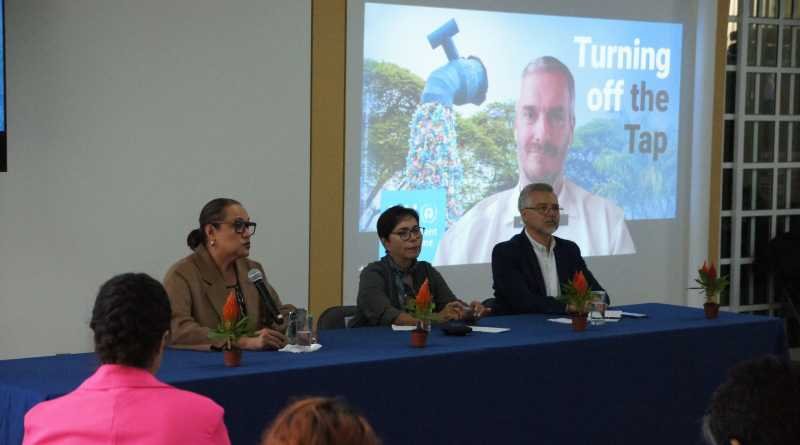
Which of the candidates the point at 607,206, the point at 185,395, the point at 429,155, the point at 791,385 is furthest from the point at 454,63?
the point at 791,385

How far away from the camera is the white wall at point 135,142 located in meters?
5.39

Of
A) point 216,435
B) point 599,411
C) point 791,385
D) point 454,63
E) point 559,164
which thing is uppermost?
point 454,63

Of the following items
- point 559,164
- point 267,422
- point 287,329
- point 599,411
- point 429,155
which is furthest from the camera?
point 559,164

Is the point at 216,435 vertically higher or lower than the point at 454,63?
lower

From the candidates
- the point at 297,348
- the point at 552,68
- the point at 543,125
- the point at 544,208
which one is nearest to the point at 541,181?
the point at 543,125

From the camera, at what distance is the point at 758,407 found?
5.15 feet

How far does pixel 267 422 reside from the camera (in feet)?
11.1

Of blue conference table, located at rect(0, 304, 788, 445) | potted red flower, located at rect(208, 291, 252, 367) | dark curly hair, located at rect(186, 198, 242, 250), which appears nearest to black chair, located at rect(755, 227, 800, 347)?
blue conference table, located at rect(0, 304, 788, 445)

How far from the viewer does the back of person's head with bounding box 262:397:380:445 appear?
4.48ft

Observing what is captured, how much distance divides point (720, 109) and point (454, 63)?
2.22 m

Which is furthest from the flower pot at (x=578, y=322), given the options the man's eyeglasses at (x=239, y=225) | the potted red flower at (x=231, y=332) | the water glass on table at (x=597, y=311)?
the potted red flower at (x=231, y=332)

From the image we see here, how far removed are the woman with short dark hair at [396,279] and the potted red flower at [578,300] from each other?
0.39 meters

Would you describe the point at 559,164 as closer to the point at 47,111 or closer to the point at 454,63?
the point at 454,63

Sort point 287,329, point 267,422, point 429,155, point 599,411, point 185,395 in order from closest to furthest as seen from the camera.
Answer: point 185,395
point 267,422
point 287,329
point 599,411
point 429,155
